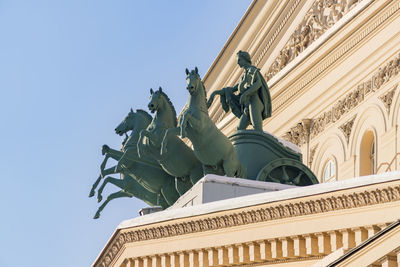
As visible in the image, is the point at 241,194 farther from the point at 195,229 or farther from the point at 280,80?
the point at 280,80

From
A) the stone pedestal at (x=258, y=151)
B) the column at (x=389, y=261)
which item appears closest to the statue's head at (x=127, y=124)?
the stone pedestal at (x=258, y=151)

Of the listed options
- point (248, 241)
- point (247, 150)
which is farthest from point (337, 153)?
point (248, 241)

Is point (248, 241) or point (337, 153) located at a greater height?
point (337, 153)

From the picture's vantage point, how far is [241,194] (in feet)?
59.4

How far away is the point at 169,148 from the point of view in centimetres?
2034

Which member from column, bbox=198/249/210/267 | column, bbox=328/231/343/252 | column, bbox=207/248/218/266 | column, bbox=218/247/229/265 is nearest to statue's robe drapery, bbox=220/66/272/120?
column, bbox=198/249/210/267

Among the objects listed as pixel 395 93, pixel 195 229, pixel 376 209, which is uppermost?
pixel 395 93

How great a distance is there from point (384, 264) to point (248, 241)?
504cm

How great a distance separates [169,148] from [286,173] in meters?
1.57

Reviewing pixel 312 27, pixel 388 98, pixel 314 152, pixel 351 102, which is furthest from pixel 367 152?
pixel 312 27

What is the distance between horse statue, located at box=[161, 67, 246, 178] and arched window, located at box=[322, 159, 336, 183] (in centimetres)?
989

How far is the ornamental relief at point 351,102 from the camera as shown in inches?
1060

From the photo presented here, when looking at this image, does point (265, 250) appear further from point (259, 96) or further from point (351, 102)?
point (351, 102)

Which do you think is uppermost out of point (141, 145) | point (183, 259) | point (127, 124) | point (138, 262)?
point (127, 124)
